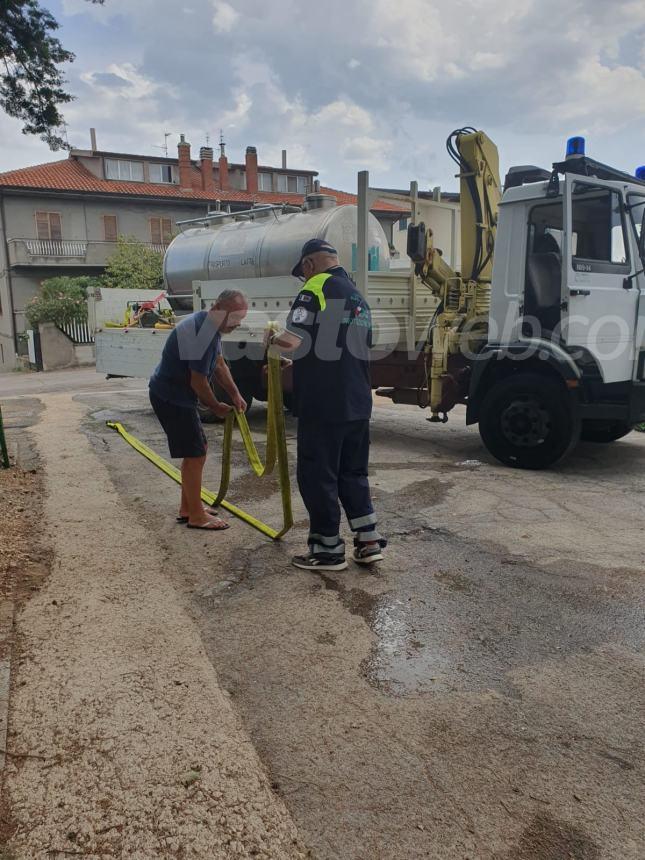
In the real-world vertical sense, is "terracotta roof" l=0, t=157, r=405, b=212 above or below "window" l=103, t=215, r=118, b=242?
above

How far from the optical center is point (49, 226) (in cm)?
2877

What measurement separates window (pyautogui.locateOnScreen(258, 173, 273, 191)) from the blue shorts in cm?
3371

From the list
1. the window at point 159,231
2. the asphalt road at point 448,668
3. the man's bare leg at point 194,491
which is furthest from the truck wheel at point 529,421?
the window at point 159,231

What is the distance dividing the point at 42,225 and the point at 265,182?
41.2 feet

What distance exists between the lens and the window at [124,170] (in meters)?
32.0

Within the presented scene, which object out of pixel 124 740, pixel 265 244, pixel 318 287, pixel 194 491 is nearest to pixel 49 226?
pixel 265 244

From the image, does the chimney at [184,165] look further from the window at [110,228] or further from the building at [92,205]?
the window at [110,228]

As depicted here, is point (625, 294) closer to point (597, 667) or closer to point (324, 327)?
point (324, 327)

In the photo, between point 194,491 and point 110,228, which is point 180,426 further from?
point 110,228

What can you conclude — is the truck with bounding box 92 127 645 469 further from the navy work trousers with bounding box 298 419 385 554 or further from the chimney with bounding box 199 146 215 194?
the chimney with bounding box 199 146 215 194

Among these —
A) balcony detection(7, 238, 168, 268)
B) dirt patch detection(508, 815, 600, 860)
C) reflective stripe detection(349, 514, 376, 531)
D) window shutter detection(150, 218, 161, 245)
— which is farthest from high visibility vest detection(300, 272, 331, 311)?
window shutter detection(150, 218, 161, 245)

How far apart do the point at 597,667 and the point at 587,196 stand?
4.36 meters

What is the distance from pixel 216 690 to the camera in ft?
8.63

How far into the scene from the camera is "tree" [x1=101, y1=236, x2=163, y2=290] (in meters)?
26.4
